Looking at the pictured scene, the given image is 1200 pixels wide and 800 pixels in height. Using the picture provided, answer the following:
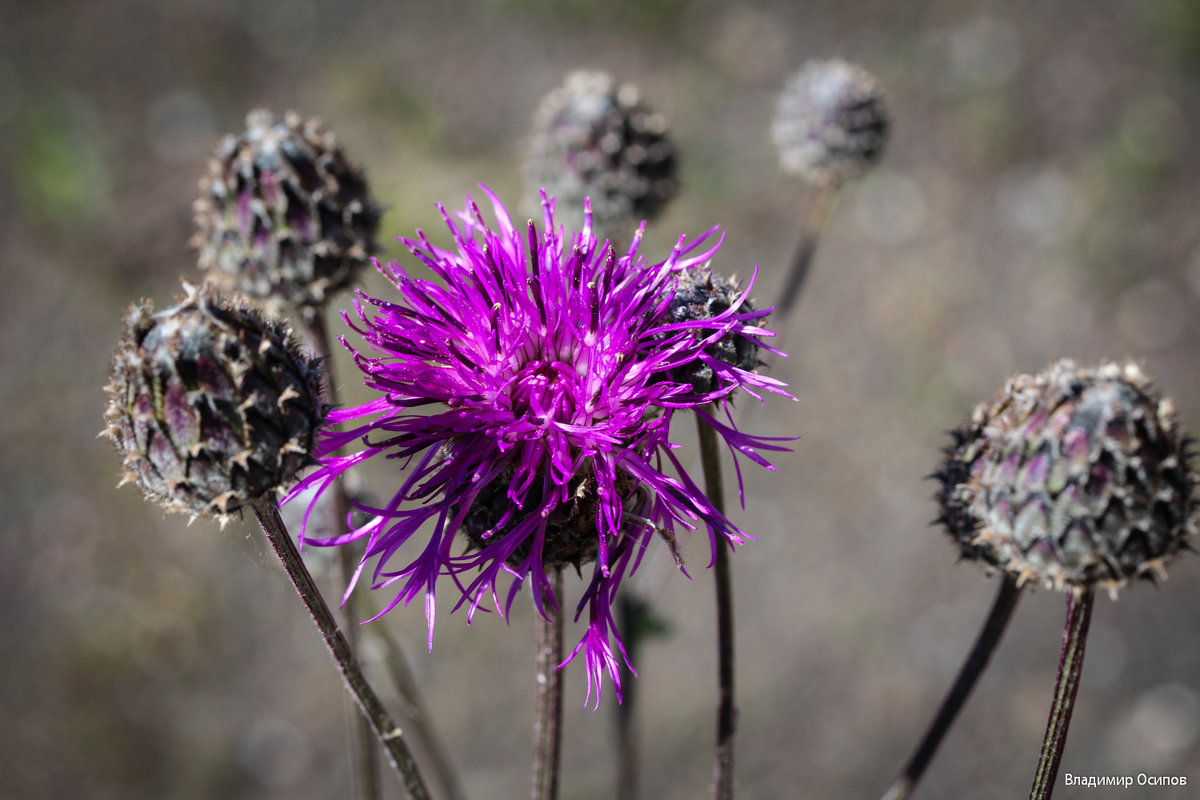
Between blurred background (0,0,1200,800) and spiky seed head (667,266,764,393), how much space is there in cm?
245

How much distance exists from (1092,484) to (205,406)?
62.2 inches

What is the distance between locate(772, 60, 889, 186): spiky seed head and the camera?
364 centimetres

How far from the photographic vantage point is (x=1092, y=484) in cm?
178

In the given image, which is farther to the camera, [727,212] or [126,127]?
[126,127]

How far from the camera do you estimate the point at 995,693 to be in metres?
5.19

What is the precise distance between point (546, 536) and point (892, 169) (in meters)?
5.51

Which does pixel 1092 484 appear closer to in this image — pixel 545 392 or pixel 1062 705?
pixel 1062 705

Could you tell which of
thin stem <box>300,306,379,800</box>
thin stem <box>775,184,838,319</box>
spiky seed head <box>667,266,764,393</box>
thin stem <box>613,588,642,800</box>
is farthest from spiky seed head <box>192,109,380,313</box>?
thin stem <box>775,184,838,319</box>

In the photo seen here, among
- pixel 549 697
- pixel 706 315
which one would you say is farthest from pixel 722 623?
pixel 706 315

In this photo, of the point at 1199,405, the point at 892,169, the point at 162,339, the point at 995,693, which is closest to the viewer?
the point at 162,339

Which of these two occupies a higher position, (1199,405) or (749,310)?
(1199,405)

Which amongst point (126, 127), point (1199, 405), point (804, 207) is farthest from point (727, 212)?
point (126, 127)

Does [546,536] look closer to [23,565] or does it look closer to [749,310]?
[749,310]

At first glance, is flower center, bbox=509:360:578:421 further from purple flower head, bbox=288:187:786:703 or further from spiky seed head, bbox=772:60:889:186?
spiky seed head, bbox=772:60:889:186
